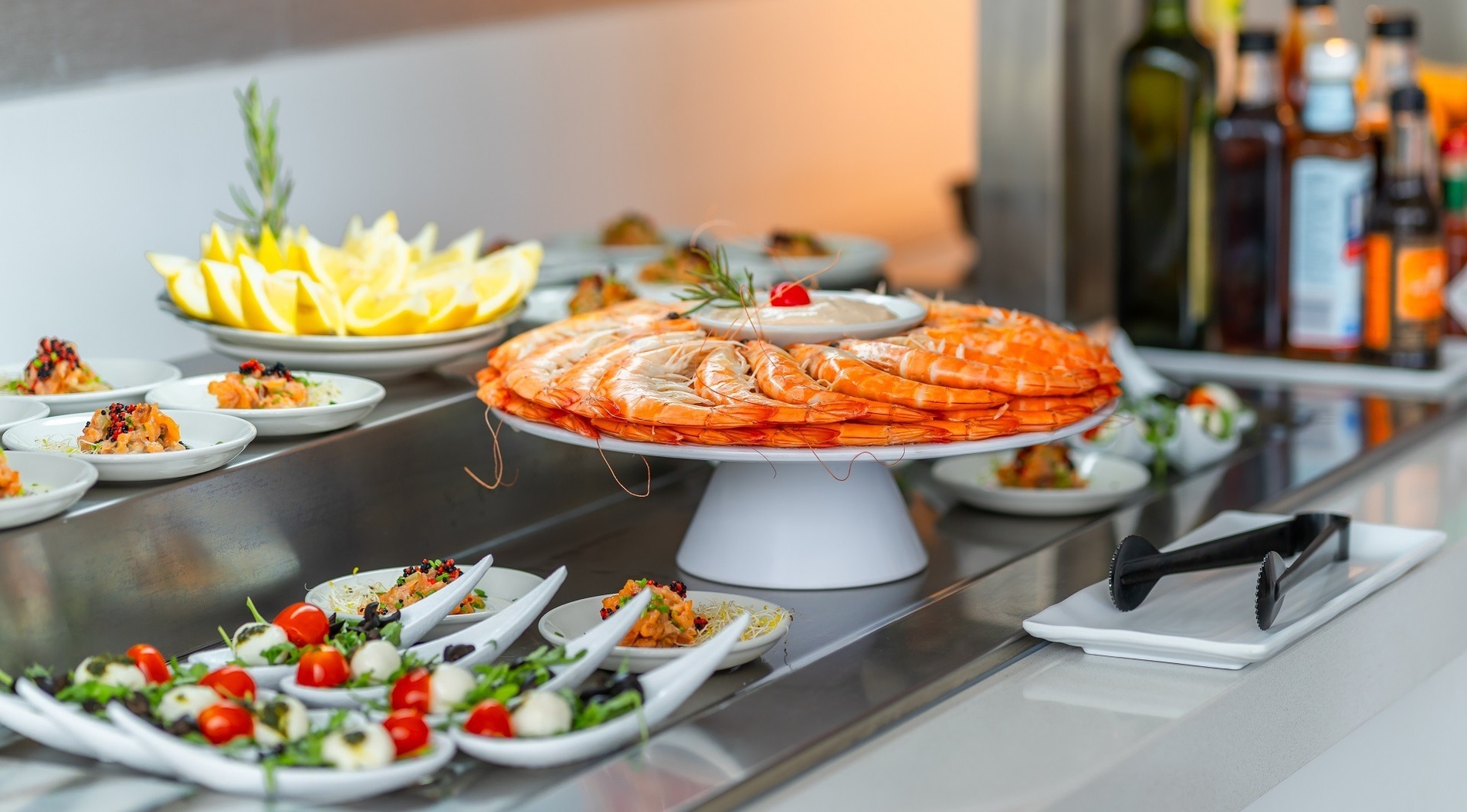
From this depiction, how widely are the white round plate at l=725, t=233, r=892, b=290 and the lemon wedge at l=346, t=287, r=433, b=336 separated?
413mm

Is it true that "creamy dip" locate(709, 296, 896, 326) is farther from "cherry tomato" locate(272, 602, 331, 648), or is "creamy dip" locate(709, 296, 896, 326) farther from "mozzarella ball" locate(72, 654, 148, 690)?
"mozzarella ball" locate(72, 654, 148, 690)

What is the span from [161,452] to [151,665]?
173 millimetres

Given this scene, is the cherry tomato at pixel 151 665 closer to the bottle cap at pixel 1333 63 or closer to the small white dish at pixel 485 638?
the small white dish at pixel 485 638

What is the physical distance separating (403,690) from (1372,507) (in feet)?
2.85

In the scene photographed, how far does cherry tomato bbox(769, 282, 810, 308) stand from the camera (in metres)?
1.11

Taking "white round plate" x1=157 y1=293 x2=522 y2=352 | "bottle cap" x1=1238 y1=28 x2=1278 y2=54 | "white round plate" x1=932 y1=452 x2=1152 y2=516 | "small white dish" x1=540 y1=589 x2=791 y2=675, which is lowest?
"white round plate" x1=932 y1=452 x2=1152 y2=516

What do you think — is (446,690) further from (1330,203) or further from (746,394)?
(1330,203)

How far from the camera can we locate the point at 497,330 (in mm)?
1309

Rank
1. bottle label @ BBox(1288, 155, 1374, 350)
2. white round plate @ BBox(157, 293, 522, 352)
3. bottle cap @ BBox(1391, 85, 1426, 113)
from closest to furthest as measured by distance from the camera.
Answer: white round plate @ BBox(157, 293, 522, 352), bottle cap @ BBox(1391, 85, 1426, 113), bottle label @ BBox(1288, 155, 1374, 350)

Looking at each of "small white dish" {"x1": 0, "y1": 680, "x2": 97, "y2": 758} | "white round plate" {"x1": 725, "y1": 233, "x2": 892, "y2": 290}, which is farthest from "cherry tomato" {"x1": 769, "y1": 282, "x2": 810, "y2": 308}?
"small white dish" {"x1": 0, "y1": 680, "x2": 97, "y2": 758}

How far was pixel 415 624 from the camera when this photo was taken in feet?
3.01

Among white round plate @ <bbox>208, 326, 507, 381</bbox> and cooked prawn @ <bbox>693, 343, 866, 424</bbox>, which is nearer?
cooked prawn @ <bbox>693, 343, 866, 424</bbox>

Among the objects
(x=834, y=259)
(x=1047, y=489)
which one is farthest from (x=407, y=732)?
(x=834, y=259)

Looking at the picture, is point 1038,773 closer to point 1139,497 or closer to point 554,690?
→ point 554,690
